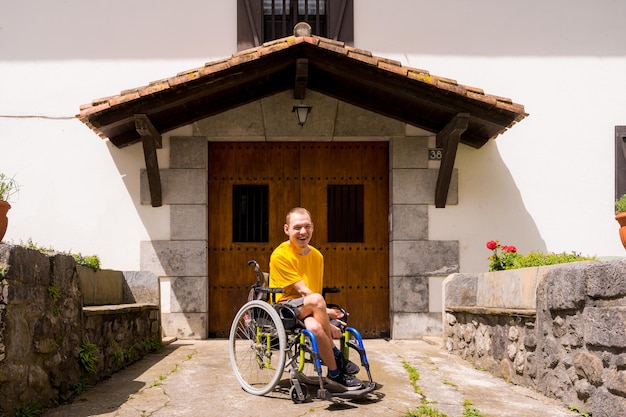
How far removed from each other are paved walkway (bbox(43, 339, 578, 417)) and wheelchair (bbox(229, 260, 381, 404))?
0.31 ft

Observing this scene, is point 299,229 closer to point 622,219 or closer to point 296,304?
point 296,304

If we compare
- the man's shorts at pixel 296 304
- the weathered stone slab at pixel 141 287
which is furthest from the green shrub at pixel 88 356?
the weathered stone slab at pixel 141 287

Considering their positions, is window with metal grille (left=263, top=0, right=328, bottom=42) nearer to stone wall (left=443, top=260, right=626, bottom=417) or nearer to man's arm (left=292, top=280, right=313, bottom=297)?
stone wall (left=443, top=260, right=626, bottom=417)

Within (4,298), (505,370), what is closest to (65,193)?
(4,298)

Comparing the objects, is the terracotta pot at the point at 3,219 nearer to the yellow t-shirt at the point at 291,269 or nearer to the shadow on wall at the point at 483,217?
the yellow t-shirt at the point at 291,269

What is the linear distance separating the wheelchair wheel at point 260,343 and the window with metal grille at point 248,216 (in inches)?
128

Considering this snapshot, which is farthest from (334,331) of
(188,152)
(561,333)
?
(188,152)

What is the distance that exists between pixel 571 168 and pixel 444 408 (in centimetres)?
465

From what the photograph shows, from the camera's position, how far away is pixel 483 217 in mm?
7938

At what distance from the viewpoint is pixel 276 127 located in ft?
26.3

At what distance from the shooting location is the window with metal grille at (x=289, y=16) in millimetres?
8125

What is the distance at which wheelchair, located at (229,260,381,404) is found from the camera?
420cm

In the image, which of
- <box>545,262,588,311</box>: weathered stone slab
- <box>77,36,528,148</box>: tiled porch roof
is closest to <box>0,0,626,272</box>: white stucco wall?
<box>77,36,528,148</box>: tiled porch roof

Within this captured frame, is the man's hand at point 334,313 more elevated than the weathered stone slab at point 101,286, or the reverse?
the weathered stone slab at point 101,286
